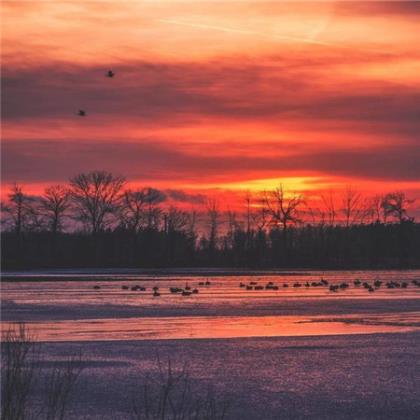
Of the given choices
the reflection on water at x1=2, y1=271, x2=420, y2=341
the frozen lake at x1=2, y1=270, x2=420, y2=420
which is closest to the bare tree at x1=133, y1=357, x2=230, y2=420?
the frozen lake at x1=2, y1=270, x2=420, y2=420

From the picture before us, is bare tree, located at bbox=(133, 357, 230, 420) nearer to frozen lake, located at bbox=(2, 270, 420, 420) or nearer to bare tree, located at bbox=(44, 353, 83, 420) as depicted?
frozen lake, located at bbox=(2, 270, 420, 420)

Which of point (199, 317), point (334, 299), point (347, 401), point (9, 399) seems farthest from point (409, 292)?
point (9, 399)

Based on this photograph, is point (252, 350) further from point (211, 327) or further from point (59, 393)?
point (59, 393)

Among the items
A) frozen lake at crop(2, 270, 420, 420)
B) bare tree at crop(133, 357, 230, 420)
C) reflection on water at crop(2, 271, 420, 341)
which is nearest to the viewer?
bare tree at crop(133, 357, 230, 420)

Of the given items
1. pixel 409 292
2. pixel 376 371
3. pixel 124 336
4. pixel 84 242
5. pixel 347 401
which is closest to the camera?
pixel 347 401

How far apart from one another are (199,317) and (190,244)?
99969mm

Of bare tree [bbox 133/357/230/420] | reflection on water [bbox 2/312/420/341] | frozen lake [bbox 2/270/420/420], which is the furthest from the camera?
reflection on water [bbox 2/312/420/341]

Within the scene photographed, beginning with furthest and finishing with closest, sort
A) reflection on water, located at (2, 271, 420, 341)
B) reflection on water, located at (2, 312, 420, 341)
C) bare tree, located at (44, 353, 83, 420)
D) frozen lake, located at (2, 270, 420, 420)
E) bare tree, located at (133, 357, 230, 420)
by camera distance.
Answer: reflection on water, located at (2, 271, 420, 341), reflection on water, located at (2, 312, 420, 341), frozen lake, located at (2, 270, 420, 420), bare tree, located at (133, 357, 230, 420), bare tree, located at (44, 353, 83, 420)

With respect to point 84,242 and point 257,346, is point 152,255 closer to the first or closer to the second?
point 84,242

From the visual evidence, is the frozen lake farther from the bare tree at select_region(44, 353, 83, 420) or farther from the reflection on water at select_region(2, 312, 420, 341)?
the bare tree at select_region(44, 353, 83, 420)

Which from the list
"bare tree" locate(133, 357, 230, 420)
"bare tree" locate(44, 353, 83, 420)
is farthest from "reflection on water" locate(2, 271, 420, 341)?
"bare tree" locate(133, 357, 230, 420)

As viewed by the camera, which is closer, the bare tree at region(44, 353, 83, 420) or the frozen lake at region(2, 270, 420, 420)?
the bare tree at region(44, 353, 83, 420)

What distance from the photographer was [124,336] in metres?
26.2

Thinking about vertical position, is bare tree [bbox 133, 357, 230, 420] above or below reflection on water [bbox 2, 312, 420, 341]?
below
